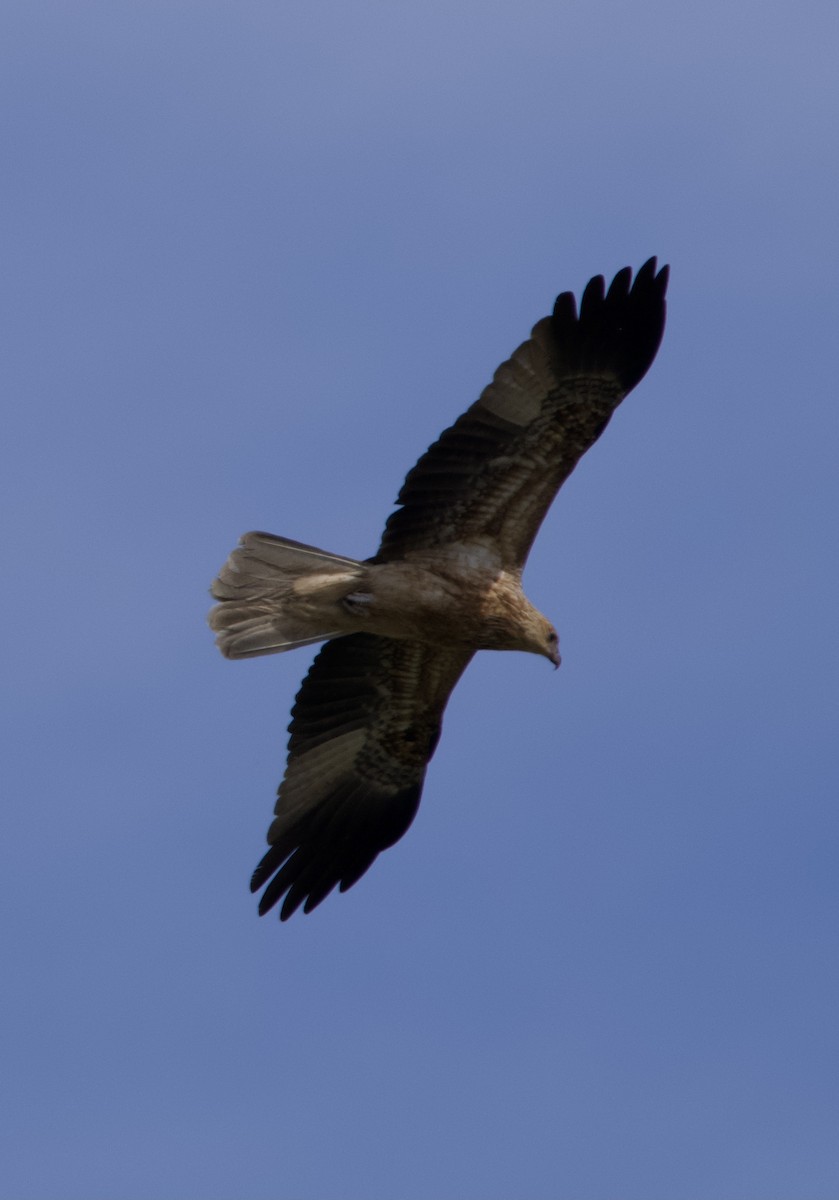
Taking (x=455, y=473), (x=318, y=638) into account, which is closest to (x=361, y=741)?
(x=318, y=638)

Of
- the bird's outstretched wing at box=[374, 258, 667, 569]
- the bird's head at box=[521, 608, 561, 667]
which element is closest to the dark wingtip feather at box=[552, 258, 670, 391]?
the bird's outstretched wing at box=[374, 258, 667, 569]

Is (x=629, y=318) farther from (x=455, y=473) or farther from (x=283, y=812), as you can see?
(x=283, y=812)

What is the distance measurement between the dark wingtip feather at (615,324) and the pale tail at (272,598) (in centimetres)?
150

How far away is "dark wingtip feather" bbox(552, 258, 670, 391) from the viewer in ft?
34.8

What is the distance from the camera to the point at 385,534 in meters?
10.9

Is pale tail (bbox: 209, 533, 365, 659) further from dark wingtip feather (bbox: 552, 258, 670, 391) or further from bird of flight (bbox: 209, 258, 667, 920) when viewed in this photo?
dark wingtip feather (bbox: 552, 258, 670, 391)

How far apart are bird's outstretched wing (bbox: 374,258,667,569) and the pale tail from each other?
0.55 metres

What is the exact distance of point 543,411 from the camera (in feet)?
34.9

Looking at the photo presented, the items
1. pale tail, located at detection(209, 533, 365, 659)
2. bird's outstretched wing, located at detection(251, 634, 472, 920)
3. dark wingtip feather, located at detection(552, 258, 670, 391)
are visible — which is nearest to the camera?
dark wingtip feather, located at detection(552, 258, 670, 391)

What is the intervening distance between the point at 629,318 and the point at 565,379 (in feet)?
1.31

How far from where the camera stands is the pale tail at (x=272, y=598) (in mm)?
10898

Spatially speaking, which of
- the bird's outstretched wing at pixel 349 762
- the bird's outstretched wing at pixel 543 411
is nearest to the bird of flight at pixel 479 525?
the bird's outstretched wing at pixel 543 411

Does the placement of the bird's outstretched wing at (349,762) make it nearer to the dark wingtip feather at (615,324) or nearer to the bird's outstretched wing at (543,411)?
the bird's outstretched wing at (543,411)

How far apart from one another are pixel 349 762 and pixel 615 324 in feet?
8.90
